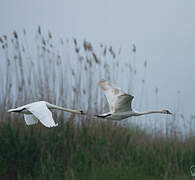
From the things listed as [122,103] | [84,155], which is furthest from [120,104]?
[84,155]

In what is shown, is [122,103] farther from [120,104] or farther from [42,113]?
[42,113]

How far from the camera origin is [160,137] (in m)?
5.85

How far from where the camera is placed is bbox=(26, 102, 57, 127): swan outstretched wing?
2032 millimetres

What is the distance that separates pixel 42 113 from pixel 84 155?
105 inches

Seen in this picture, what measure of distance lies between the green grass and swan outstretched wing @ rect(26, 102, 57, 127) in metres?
2.06

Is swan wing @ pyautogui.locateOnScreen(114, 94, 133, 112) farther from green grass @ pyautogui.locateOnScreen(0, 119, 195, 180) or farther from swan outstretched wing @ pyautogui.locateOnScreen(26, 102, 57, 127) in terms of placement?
green grass @ pyautogui.locateOnScreen(0, 119, 195, 180)

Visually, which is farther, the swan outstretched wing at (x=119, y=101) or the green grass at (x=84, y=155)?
the green grass at (x=84, y=155)

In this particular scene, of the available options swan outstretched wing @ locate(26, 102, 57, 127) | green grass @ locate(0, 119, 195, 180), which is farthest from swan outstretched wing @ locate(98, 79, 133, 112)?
green grass @ locate(0, 119, 195, 180)

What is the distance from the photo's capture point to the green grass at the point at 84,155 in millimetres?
4445

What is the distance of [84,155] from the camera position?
472 centimetres

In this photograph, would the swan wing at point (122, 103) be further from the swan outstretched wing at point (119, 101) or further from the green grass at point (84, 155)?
the green grass at point (84, 155)

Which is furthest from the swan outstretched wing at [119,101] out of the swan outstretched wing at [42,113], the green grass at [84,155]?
the green grass at [84,155]

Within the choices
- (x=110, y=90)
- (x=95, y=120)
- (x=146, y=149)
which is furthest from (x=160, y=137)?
(x=110, y=90)

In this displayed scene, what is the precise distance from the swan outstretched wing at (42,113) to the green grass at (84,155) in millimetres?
2060
